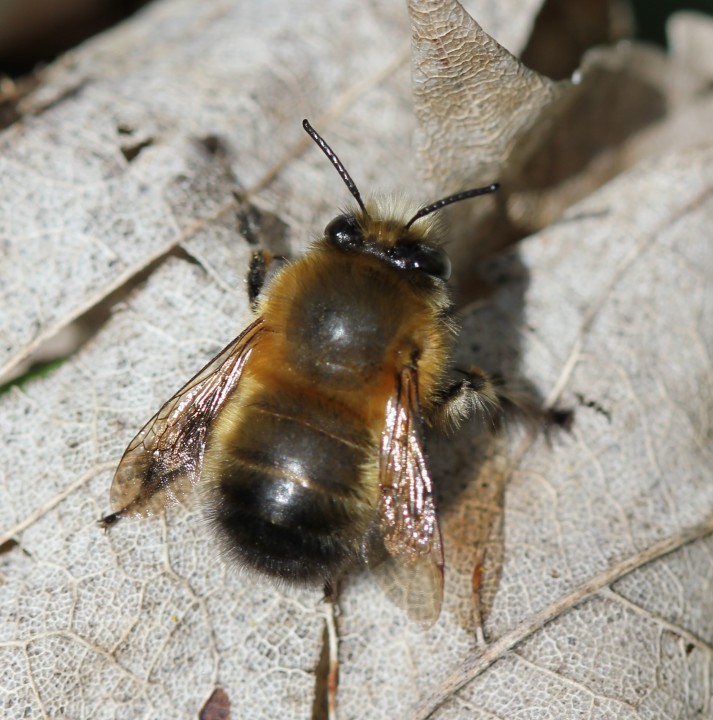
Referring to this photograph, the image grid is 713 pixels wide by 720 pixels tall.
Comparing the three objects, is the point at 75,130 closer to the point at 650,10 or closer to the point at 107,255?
the point at 107,255

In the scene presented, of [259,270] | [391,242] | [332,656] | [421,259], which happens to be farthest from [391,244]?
[332,656]

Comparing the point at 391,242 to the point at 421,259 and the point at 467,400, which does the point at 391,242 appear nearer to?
the point at 421,259

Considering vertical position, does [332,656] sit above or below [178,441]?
below

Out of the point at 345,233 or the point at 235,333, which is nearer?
the point at 345,233

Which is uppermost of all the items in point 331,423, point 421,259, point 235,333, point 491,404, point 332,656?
point 421,259

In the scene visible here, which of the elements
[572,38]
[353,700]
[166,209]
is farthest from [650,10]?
[353,700]

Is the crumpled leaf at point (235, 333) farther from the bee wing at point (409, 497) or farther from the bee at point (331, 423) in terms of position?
the bee wing at point (409, 497)

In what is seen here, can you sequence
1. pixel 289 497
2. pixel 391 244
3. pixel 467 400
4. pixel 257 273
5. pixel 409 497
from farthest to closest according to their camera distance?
pixel 257 273
pixel 467 400
pixel 391 244
pixel 409 497
pixel 289 497
